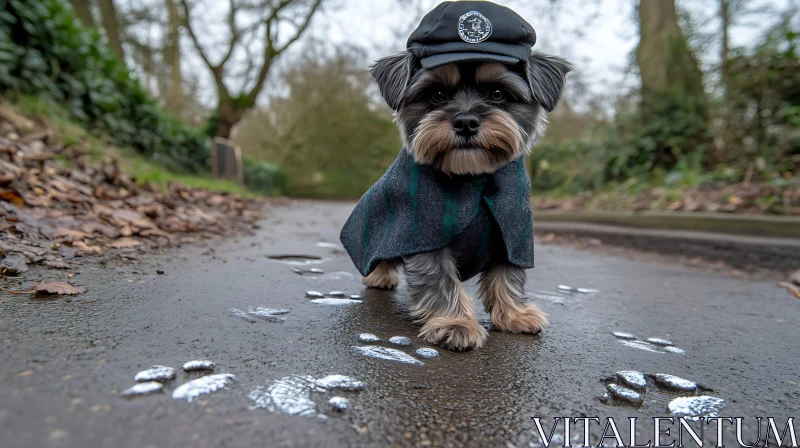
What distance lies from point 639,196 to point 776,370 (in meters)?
7.82

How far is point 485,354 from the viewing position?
7.38 feet

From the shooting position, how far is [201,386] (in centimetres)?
156

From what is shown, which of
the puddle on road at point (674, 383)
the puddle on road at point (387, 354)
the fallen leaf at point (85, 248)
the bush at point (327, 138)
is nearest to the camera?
the puddle on road at point (674, 383)

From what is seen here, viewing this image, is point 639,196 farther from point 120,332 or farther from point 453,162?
point 120,332

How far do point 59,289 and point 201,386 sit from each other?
135 cm

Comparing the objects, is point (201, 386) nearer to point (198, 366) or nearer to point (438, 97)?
point (198, 366)

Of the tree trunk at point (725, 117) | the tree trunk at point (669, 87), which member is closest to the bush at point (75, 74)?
the tree trunk at point (669, 87)

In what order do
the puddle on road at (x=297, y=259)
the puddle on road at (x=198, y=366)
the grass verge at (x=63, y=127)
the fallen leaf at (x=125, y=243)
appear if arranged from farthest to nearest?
the grass verge at (x=63, y=127) → the puddle on road at (x=297, y=259) → the fallen leaf at (x=125, y=243) → the puddle on road at (x=198, y=366)

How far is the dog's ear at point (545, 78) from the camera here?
268cm

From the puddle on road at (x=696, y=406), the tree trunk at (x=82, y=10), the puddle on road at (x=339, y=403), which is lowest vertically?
the puddle on road at (x=696, y=406)

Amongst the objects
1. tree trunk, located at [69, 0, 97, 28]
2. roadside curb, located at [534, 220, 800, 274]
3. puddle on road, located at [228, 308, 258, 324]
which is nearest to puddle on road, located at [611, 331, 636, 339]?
puddle on road, located at [228, 308, 258, 324]

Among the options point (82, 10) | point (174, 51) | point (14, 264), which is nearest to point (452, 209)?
point (14, 264)

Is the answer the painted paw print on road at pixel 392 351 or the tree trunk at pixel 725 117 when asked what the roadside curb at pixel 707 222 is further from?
the painted paw print on road at pixel 392 351

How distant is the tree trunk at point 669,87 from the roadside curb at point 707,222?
13.3 feet
